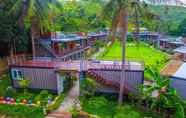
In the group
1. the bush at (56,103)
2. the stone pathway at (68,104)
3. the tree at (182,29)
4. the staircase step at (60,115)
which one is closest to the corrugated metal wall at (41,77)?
the bush at (56,103)

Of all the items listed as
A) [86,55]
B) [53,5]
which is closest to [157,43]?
[86,55]

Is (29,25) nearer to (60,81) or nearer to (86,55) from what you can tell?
(60,81)

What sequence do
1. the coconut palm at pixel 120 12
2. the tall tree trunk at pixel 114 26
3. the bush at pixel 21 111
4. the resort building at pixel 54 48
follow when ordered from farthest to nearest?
the resort building at pixel 54 48 < the bush at pixel 21 111 < the tall tree trunk at pixel 114 26 < the coconut palm at pixel 120 12

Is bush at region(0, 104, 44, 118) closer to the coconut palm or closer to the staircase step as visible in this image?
the staircase step

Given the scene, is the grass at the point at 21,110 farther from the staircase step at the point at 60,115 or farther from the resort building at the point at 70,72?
the resort building at the point at 70,72

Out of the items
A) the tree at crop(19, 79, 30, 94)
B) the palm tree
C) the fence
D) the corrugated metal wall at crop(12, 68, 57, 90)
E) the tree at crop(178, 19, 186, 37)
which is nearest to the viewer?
the tree at crop(19, 79, 30, 94)

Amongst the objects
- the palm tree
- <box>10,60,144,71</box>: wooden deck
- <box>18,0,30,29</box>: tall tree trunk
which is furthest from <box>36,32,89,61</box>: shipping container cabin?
<box>10,60,144,71</box>: wooden deck

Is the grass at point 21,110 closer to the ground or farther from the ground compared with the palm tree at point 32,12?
closer to the ground

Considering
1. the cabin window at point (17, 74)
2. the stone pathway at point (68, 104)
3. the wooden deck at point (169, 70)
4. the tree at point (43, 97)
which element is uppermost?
the wooden deck at point (169, 70)
